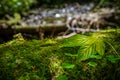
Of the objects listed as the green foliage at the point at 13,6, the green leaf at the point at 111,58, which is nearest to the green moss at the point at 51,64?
the green leaf at the point at 111,58

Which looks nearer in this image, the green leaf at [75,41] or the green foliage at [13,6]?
the green leaf at [75,41]

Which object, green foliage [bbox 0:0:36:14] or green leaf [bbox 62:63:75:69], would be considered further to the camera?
green foliage [bbox 0:0:36:14]

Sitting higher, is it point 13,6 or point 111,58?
point 111,58

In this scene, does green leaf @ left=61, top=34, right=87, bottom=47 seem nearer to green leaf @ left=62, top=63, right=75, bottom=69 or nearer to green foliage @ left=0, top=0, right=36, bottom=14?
green leaf @ left=62, top=63, right=75, bottom=69

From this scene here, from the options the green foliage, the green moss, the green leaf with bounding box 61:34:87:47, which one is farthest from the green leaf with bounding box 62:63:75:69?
the green foliage

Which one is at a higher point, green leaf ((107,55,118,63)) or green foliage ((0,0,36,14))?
green leaf ((107,55,118,63))

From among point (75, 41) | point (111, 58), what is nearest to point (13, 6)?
point (75, 41)

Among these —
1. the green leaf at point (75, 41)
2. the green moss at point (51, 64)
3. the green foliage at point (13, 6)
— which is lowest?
the green foliage at point (13, 6)

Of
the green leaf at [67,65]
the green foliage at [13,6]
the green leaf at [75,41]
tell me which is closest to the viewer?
the green leaf at [67,65]

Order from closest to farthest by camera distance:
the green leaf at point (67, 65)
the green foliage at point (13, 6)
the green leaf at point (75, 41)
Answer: the green leaf at point (67, 65)
the green leaf at point (75, 41)
the green foliage at point (13, 6)

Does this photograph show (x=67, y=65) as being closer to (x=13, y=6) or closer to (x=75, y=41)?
(x=75, y=41)

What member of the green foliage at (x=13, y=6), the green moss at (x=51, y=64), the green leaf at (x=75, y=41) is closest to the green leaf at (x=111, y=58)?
the green moss at (x=51, y=64)

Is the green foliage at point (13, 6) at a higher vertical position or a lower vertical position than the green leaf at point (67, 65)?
lower

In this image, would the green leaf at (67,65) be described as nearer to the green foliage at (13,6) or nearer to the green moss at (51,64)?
the green moss at (51,64)
